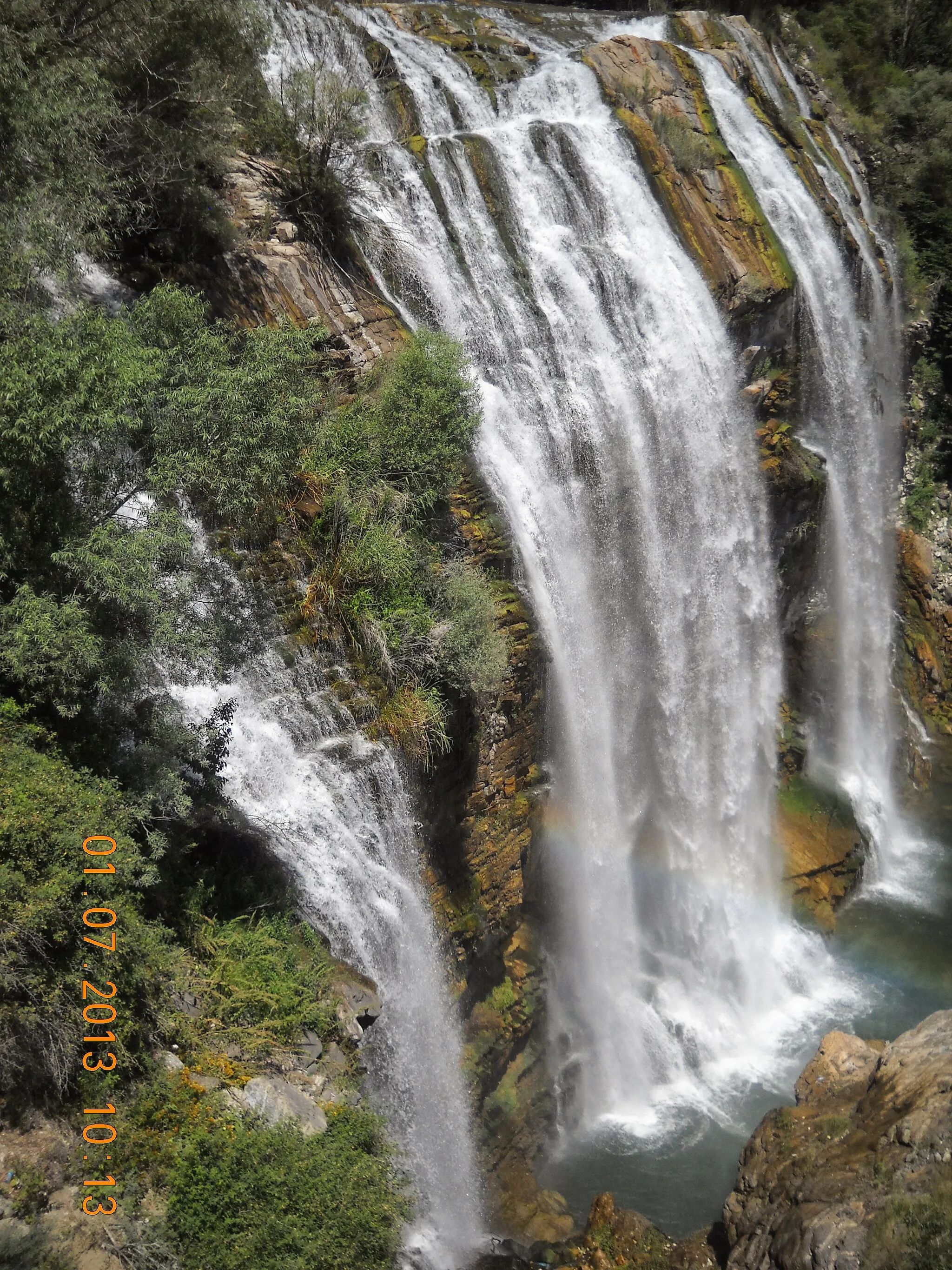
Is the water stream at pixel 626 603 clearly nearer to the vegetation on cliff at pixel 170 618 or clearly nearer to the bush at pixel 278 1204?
the vegetation on cliff at pixel 170 618

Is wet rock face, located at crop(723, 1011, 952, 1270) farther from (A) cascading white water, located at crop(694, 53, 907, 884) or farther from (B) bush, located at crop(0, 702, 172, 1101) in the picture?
(A) cascading white water, located at crop(694, 53, 907, 884)

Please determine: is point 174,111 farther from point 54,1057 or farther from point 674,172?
point 54,1057

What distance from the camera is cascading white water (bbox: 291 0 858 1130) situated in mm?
13703

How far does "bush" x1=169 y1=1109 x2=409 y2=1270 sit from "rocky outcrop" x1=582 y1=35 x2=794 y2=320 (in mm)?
15641

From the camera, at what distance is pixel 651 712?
15.5 metres

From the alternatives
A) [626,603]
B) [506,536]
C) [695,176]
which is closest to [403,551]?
[506,536]

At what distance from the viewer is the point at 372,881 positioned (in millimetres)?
9680

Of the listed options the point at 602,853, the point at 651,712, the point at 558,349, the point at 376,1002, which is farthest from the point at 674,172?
the point at 376,1002

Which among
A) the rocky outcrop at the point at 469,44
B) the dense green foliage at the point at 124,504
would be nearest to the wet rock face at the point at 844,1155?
the dense green foliage at the point at 124,504

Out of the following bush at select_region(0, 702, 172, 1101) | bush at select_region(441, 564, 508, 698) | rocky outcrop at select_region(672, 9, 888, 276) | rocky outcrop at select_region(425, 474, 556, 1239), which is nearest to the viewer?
bush at select_region(0, 702, 172, 1101)

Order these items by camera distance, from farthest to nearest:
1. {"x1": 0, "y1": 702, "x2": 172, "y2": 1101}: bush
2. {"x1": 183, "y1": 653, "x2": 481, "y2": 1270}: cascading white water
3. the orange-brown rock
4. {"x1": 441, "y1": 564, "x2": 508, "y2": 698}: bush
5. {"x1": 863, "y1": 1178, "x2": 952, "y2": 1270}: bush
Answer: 1. the orange-brown rock
2. {"x1": 441, "y1": 564, "x2": 508, "y2": 698}: bush
3. {"x1": 183, "y1": 653, "x2": 481, "y2": 1270}: cascading white water
4. {"x1": 863, "y1": 1178, "x2": 952, "y2": 1270}: bush
5. {"x1": 0, "y1": 702, "x2": 172, "y2": 1101}: bush

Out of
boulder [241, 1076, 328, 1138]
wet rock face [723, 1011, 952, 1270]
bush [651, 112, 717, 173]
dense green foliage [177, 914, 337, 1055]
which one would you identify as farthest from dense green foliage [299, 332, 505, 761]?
bush [651, 112, 717, 173]

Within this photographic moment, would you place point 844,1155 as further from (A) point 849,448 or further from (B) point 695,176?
(B) point 695,176

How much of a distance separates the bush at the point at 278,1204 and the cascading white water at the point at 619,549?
6.63 m
